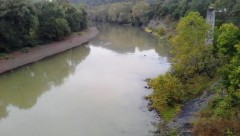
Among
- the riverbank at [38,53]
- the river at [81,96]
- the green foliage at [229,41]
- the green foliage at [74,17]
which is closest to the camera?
the river at [81,96]

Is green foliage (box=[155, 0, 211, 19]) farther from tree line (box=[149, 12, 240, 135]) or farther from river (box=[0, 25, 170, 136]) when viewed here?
tree line (box=[149, 12, 240, 135])

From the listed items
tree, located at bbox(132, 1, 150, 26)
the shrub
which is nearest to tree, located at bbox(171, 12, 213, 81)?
the shrub

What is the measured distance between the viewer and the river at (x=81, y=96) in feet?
85.8

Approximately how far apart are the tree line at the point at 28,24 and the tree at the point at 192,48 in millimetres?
25843

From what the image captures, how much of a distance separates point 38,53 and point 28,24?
465 cm

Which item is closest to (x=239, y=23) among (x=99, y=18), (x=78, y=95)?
(x=78, y=95)

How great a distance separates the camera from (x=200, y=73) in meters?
33.4

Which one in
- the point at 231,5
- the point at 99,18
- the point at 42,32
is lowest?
the point at 99,18

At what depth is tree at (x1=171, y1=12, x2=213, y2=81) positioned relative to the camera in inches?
1284

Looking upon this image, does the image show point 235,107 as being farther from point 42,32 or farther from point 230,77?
point 42,32

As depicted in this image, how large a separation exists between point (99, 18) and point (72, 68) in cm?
8659

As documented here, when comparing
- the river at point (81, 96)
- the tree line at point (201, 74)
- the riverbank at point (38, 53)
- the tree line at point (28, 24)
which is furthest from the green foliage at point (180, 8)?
the tree line at point (201, 74)

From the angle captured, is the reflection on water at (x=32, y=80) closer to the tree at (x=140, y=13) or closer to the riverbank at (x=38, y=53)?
the riverbank at (x=38, y=53)

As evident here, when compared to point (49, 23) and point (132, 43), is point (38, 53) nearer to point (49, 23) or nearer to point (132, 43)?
point (49, 23)
